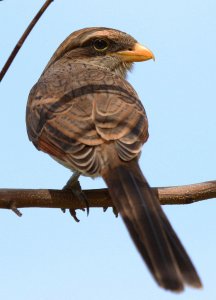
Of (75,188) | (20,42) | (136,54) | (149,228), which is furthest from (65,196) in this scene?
(136,54)

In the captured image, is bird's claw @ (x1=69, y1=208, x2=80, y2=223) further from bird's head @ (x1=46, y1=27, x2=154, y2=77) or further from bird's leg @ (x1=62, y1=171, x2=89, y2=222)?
bird's head @ (x1=46, y1=27, x2=154, y2=77)

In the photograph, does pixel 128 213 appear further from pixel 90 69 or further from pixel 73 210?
pixel 90 69

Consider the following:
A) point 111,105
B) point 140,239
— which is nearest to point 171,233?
point 140,239

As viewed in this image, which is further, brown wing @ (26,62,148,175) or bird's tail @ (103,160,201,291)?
brown wing @ (26,62,148,175)

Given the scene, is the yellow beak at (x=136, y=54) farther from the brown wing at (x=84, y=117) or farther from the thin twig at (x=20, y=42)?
the thin twig at (x=20, y=42)

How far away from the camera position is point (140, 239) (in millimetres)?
5141

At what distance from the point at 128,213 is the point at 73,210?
140 centimetres

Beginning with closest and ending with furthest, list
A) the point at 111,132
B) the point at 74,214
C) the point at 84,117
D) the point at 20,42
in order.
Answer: the point at 20,42 < the point at 111,132 < the point at 84,117 < the point at 74,214

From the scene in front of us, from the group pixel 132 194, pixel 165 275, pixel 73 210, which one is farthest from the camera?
pixel 73 210

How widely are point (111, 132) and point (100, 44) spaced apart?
2390mm

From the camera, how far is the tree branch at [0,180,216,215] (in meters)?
5.71

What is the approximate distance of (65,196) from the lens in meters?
6.19

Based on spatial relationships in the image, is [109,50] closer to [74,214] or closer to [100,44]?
[100,44]

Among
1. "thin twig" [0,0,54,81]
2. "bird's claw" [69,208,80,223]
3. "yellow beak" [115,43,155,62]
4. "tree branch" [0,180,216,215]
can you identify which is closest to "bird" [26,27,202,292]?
"yellow beak" [115,43,155,62]
